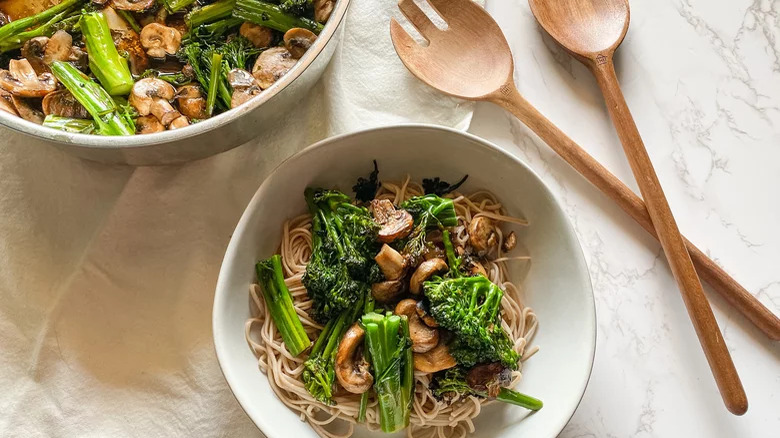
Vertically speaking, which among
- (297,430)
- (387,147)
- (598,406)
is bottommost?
(297,430)

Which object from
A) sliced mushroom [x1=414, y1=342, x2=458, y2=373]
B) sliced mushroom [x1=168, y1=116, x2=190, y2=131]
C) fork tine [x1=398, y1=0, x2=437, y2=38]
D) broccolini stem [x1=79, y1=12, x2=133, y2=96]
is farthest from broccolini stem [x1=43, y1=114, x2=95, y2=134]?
sliced mushroom [x1=414, y1=342, x2=458, y2=373]

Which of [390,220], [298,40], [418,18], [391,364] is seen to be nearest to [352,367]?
[391,364]

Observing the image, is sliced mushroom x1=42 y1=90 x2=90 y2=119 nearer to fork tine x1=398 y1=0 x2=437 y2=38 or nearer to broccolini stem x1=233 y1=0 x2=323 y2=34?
broccolini stem x1=233 y1=0 x2=323 y2=34

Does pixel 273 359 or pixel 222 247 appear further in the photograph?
pixel 222 247

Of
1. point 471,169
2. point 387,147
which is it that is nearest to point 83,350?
point 387,147

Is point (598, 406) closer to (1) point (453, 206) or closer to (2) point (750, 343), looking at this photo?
(2) point (750, 343)

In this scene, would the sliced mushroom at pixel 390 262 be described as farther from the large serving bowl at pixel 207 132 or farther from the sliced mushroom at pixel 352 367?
the large serving bowl at pixel 207 132

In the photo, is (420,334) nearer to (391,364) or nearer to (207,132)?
(391,364)
